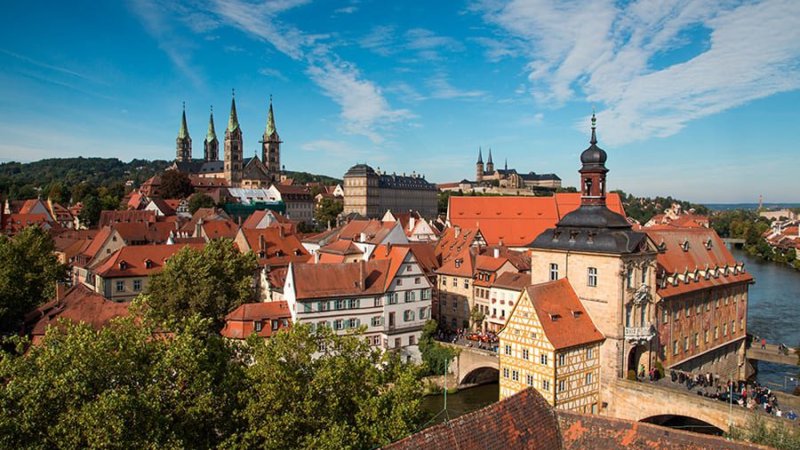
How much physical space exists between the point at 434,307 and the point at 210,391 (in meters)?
33.5

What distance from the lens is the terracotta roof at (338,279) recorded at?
38.6m

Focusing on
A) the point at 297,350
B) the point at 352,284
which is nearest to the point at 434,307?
the point at 352,284

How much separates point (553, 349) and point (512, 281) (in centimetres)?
1468

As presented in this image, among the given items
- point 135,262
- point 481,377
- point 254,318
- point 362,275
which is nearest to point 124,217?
point 135,262

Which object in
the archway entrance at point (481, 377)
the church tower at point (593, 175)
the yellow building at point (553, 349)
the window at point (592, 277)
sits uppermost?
the church tower at point (593, 175)

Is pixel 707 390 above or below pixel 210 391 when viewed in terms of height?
below

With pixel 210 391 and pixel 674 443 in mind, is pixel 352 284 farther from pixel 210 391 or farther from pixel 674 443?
pixel 674 443

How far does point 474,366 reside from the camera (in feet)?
125

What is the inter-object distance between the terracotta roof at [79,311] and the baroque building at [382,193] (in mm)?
90588

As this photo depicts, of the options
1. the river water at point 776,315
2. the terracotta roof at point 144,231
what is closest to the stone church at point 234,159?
the terracotta roof at point 144,231

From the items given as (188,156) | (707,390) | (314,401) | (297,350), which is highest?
(188,156)

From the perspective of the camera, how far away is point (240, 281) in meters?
43.2

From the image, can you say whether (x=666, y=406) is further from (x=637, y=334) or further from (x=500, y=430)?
(x=500, y=430)

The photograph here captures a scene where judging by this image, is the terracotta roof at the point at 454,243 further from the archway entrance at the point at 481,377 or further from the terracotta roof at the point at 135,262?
the terracotta roof at the point at 135,262
